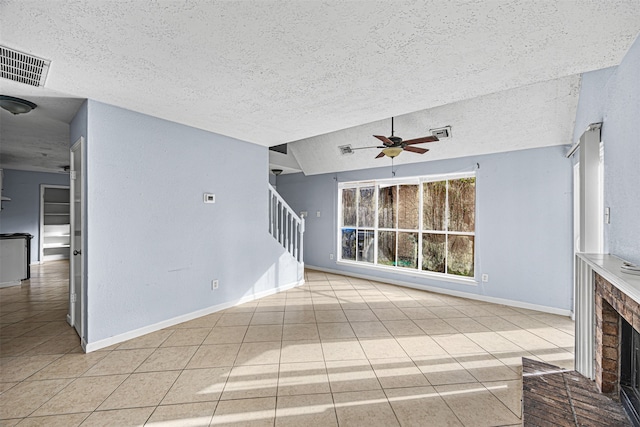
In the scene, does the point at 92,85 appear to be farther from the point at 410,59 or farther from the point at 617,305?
the point at 617,305

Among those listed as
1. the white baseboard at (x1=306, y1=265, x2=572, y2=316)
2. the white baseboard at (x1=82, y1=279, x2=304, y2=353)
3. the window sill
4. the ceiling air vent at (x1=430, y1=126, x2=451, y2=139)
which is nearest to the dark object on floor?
the white baseboard at (x1=306, y1=265, x2=572, y2=316)

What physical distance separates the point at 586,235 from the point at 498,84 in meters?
1.56

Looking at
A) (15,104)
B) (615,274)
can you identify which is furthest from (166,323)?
(615,274)

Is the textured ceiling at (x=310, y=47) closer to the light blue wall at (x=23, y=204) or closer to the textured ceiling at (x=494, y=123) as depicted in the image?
the textured ceiling at (x=494, y=123)

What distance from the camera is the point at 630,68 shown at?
1.85 meters

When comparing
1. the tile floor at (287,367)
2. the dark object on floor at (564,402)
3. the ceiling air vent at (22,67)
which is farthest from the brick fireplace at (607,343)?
the ceiling air vent at (22,67)

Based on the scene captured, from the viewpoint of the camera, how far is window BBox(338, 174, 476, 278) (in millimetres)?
4969

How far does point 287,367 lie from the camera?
260 cm

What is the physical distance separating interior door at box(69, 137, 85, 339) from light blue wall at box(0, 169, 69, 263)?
5.98 m

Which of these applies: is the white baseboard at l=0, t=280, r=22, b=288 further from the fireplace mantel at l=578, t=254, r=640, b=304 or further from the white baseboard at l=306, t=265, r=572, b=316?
the fireplace mantel at l=578, t=254, r=640, b=304

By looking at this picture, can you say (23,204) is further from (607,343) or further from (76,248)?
(607,343)

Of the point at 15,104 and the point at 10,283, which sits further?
the point at 10,283

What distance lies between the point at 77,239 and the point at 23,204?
6.36 meters

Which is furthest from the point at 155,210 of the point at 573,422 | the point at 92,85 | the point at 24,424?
the point at 573,422
